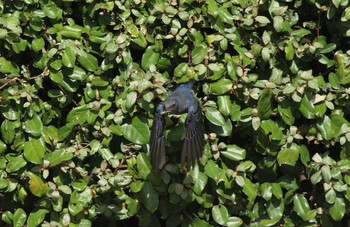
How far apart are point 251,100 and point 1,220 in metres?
1.65

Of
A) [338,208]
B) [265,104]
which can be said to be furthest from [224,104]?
[338,208]

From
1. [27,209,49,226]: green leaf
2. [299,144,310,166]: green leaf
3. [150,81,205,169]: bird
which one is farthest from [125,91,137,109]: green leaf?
[299,144,310,166]: green leaf

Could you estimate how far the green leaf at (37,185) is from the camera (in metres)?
4.21

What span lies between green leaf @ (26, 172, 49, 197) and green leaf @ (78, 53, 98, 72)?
26.2 inches

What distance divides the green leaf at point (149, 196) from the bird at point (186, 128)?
20cm

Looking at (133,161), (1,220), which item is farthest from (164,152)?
(1,220)

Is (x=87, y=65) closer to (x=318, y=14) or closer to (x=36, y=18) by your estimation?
(x=36, y=18)

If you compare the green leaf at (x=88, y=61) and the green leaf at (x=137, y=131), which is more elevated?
the green leaf at (x=88, y=61)

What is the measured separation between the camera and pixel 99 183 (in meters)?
4.18

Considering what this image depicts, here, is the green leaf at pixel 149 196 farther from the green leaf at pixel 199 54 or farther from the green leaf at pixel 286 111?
the green leaf at pixel 286 111

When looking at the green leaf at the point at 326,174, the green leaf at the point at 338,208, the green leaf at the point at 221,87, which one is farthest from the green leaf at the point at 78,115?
the green leaf at the point at 338,208

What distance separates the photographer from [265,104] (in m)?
4.25

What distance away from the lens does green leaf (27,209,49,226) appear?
14.0 feet

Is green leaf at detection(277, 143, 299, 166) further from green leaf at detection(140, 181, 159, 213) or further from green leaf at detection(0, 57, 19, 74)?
green leaf at detection(0, 57, 19, 74)
